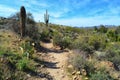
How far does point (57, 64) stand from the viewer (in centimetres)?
1370

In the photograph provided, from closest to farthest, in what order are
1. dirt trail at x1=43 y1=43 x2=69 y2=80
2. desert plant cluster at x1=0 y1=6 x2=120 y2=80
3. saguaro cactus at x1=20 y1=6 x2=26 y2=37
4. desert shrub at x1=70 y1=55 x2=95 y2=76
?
desert plant cluster at x1=0 y1=6 x2=120 y2=80, dirt trail at x1=43 y1=43 x2=69 y2=80, desert shrub at x1=70 y1=55 x2=95 y2=76, saguaro cactus at x1=20 y1=6 x2=26 y2=37

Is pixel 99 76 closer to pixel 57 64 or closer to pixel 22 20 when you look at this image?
pixel 57 64

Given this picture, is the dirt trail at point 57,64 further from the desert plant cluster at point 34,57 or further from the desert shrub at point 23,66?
the desert shrub at point 23,66

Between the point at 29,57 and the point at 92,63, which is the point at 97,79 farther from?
the point at 29,57

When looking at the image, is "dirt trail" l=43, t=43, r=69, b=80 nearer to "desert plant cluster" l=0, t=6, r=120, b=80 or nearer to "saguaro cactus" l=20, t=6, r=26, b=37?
"desert plant cluster" l=0, t=6, r=120, b=80

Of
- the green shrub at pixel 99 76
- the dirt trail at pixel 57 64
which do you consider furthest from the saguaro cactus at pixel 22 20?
the green shrub at pixel 99 76

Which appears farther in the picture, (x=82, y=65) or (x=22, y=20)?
(x=22, y=20)

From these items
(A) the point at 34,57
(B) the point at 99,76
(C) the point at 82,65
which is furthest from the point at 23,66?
(B) the point at 99,76

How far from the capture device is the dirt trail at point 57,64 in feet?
38.1

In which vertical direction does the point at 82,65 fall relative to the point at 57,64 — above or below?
above

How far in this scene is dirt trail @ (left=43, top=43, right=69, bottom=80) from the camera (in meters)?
11.6

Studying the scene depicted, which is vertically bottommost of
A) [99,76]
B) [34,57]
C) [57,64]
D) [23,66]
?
[99,76]

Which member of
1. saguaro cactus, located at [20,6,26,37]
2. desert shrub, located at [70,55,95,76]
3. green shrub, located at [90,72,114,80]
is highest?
saguaro cactus, located at [20,6,26,37]

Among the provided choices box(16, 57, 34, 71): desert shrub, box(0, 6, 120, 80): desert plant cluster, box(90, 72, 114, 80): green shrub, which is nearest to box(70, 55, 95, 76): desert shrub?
box(0, 6, 120, 80): desert plant cluster
